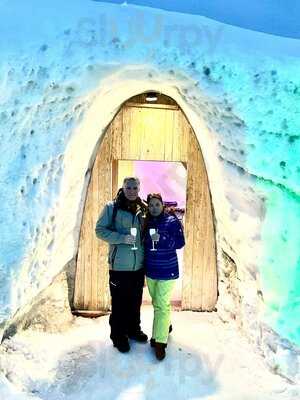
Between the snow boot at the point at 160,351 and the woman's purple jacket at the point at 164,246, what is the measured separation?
2.01ft

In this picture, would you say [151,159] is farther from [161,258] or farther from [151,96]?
[161,258]

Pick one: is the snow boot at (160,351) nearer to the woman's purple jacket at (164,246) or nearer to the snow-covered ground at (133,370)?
the snow-covered ground at (133,370)

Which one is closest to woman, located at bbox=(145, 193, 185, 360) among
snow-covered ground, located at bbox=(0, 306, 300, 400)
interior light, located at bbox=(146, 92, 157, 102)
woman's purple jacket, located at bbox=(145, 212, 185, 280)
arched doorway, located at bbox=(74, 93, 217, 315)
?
woman's purple jacket, located at bbox=(145, 212, 185, 280)

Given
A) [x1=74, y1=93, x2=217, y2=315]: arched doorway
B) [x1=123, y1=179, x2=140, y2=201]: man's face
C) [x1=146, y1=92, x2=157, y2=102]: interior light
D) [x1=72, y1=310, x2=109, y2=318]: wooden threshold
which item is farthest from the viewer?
[x1=72, y1=310, x2=109, y2=318]: wooden threshold

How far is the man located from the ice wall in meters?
0.52

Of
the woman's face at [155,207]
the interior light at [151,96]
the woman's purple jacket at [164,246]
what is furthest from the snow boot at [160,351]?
the interior light at [151,96]

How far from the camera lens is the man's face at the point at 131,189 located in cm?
450

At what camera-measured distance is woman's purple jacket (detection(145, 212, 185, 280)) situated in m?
4.67

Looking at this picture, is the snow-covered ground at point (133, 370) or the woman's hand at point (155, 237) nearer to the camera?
the snow-covered ground at point (133, 370)

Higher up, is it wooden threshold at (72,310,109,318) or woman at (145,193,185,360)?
Result: woman at (145,193,185,360)

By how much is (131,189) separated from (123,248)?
1.76 ft

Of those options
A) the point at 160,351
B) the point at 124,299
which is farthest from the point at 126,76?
the point at 160,351

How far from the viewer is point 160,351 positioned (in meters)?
4.75

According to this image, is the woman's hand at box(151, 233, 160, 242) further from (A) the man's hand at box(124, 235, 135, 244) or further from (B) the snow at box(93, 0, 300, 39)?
(B) the snow at box(93, 0, 300, 39)
